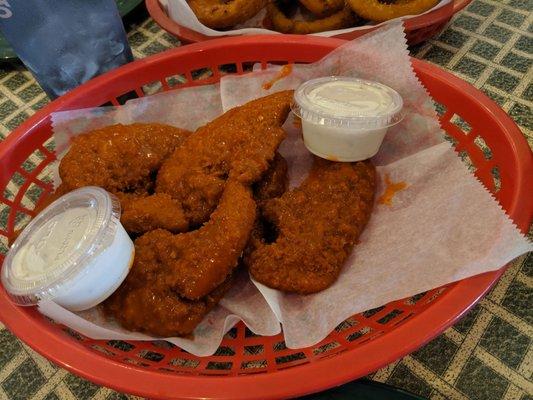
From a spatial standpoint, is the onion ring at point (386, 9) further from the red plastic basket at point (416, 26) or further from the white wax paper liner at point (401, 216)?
the white wax paper liner at point (401, 216)

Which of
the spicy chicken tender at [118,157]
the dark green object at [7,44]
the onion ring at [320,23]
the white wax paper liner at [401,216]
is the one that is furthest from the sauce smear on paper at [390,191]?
the dark green object at [7,44]

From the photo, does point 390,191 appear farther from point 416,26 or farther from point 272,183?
point 416,26

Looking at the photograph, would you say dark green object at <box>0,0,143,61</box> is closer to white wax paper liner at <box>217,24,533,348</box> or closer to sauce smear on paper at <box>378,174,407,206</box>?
white wax paper liner at <box>217,24,533,348</box>

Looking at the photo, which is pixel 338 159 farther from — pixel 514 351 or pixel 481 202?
pixel 514 351

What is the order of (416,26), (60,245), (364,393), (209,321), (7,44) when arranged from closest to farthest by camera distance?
(364,393)
(60,245)
(209,321)
(416,26)
(7,44)

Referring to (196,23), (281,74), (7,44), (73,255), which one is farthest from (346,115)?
(7,44)

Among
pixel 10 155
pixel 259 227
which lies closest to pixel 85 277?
pixel 259 227
